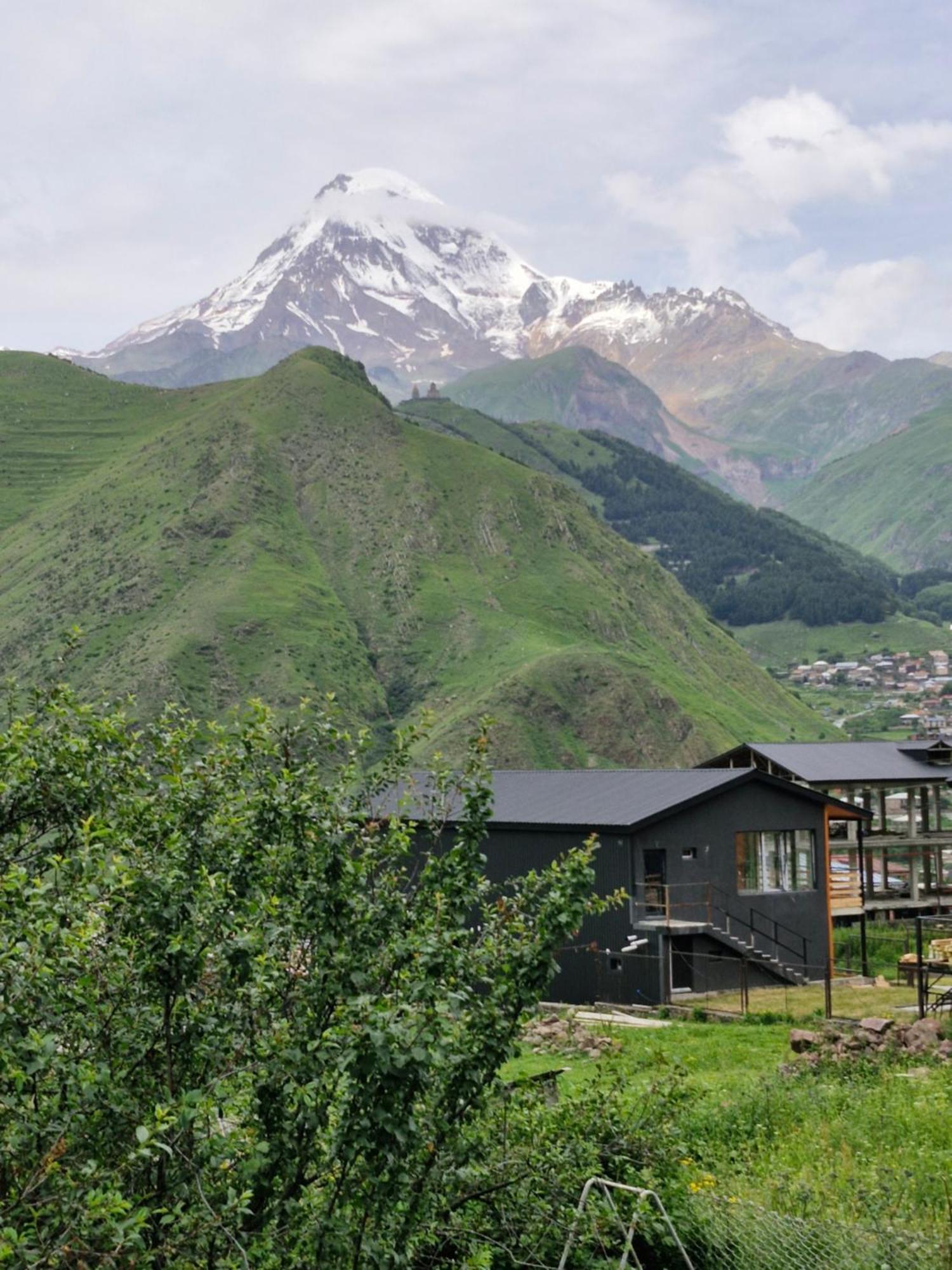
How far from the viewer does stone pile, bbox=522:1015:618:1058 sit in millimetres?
29578

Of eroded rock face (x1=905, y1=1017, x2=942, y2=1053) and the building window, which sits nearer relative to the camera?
eroded rock face (x1=905, y1=1017, x2=942, y2=1053)

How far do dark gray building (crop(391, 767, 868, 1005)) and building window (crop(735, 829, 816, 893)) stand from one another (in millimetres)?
41

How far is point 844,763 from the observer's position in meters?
49.1

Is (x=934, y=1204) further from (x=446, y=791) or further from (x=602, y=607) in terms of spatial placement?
(x=602, y=607)

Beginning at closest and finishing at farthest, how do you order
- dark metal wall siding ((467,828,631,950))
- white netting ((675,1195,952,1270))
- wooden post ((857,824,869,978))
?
white netting ((675,1195,952,1270)), dark metal wall siding ((467,828,631,950)), wooden post ((857,824,869,978))

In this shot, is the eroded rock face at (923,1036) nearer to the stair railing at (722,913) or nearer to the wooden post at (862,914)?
the stair railing at (722,913)

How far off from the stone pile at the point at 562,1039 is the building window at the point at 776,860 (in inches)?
436

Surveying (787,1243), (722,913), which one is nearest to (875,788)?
(722,913)

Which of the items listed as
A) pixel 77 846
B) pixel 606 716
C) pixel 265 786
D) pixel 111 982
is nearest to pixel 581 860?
pixel 265 786

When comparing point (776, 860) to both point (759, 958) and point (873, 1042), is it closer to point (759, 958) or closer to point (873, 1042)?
point (759, 958)

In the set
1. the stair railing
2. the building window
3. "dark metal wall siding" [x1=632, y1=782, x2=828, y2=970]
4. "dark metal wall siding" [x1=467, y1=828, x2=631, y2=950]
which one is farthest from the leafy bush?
the building window

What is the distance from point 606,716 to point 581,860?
415 ft

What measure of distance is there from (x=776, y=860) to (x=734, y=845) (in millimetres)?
2170

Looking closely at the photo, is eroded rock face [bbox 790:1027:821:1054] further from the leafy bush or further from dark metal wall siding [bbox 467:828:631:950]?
the leafy bush
